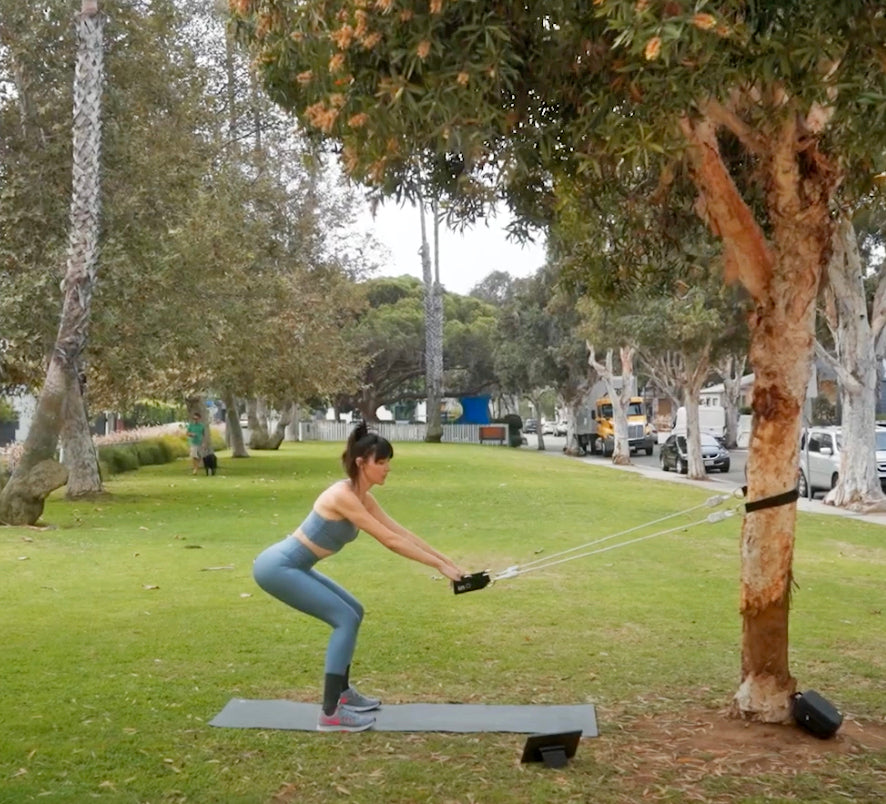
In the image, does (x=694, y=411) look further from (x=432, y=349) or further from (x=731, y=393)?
(x=432, y=349)

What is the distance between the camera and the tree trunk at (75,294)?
17312 millimetres

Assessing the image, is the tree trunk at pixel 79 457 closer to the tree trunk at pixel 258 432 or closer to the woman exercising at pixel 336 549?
the woman exercising at pixel 336 549

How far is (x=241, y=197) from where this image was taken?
2806cm

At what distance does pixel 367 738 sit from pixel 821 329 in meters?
30.0

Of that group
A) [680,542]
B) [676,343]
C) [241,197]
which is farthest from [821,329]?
[680,542]

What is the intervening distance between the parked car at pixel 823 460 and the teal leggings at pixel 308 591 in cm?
2162

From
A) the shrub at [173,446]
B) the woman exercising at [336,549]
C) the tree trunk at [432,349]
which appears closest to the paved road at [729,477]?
the tree trunk at [432,349]

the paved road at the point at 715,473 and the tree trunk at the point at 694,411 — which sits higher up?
the tree trunk at the point at 694,411

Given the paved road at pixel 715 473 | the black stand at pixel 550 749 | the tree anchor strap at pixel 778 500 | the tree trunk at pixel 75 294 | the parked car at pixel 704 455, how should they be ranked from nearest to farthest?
the black stand at pixel 550 749, the tree anchor strap at pixel 778 500, the tree trunk at pixel 75 294, the paved road at pixel 715 473, the parked car at pixel 704 455

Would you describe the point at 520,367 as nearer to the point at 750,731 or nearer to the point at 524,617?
the point at 524,617

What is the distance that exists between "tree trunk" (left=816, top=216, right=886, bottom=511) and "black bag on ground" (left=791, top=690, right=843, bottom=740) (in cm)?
1669

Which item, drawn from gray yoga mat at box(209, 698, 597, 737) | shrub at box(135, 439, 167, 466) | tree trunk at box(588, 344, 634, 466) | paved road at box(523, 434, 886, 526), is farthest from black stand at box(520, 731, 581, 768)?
tree trunk at box(588, 344, 634, 466)

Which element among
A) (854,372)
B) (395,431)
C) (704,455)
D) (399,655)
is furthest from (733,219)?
(395,431)

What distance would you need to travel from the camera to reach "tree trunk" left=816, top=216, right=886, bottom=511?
875 inches
